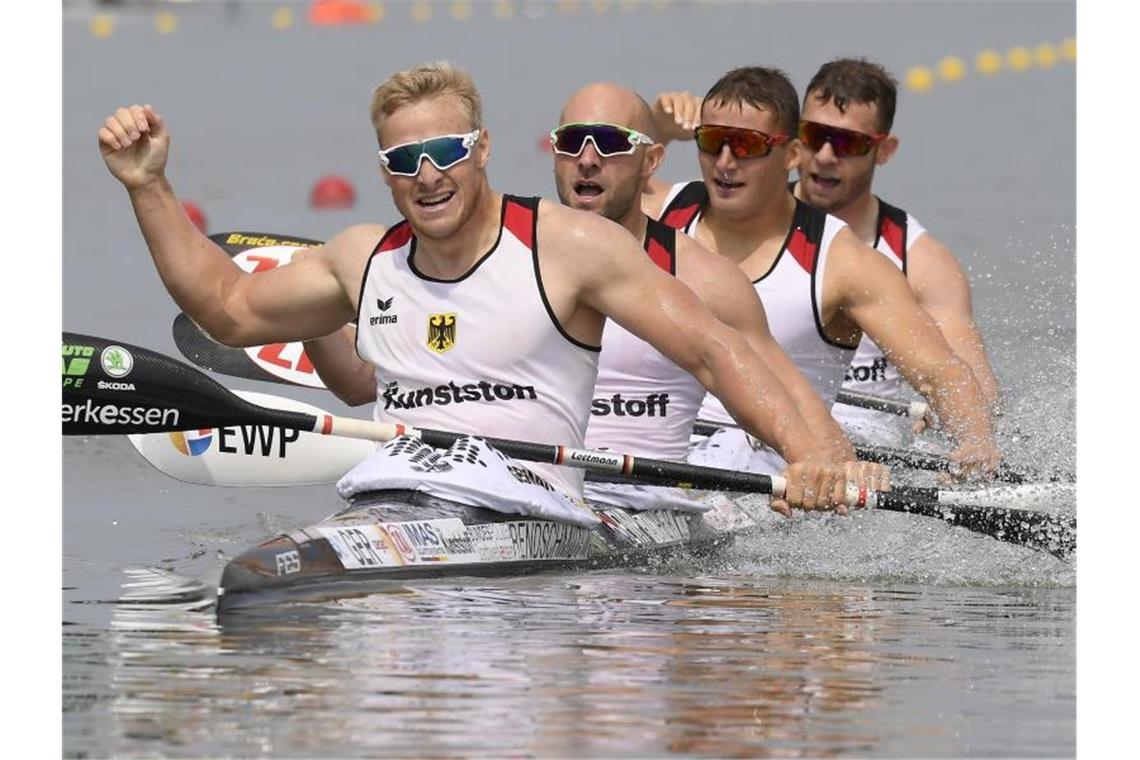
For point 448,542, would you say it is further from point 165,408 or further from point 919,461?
point 919,461

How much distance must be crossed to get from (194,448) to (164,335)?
504 cm

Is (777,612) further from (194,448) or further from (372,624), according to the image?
(194,448)

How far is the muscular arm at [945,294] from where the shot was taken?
10.6 m

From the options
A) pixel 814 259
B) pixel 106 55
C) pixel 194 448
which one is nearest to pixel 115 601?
pixel 194 448

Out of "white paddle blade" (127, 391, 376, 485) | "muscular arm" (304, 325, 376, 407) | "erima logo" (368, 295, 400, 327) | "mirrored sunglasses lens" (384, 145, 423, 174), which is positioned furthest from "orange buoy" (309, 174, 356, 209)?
"mirrored sunglasses lens" (384, 145, 423, 174)

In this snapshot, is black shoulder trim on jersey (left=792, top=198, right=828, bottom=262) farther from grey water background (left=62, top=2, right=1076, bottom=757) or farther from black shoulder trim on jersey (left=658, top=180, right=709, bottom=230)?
grey water background (left=62, top=2, right=1076, bottom=757)

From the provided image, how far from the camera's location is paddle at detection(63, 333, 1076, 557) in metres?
8.21

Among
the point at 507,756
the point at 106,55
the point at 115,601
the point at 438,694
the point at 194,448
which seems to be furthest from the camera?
the point at 106,55

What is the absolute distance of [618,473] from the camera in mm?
8211

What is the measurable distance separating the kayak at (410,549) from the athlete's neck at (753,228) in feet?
5.40

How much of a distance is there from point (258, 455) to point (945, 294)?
3.19 meters

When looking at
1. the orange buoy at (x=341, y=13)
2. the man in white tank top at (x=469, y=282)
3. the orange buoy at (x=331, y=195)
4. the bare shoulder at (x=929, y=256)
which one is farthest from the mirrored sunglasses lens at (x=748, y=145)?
the orange buoy at (x=341, y=13)

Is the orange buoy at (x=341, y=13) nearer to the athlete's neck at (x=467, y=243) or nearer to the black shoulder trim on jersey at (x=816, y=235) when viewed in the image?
the black shoulder trim on jersey at (x=816, y=235)

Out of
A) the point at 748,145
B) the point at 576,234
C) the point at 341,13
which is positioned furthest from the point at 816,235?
the point at 341,13
